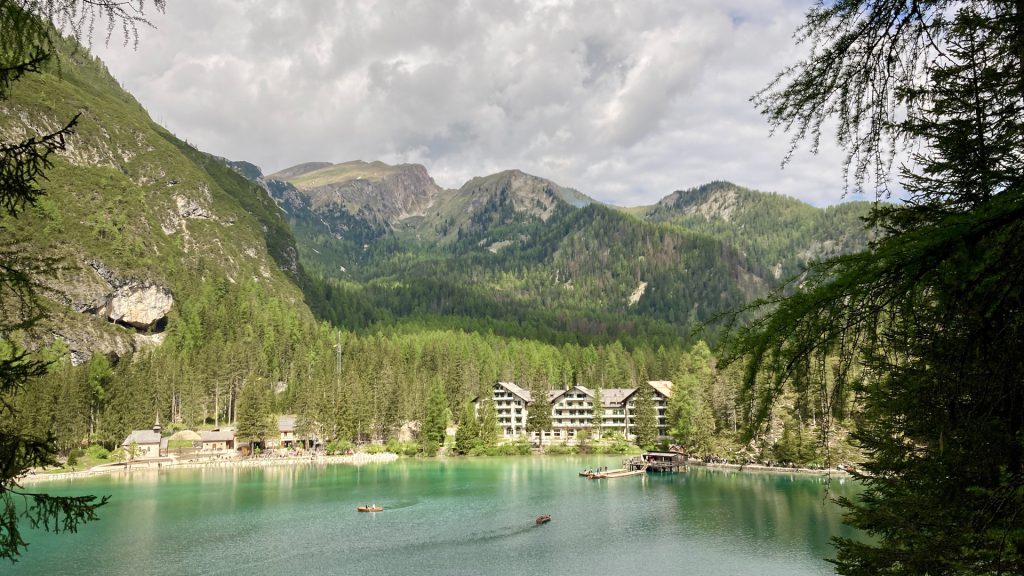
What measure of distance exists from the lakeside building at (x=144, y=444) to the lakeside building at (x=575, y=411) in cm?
5006

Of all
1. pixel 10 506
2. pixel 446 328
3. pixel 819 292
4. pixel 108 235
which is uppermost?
pixel 108 235

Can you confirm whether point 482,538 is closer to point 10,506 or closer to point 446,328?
point 10,506

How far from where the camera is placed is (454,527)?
46.7 metres

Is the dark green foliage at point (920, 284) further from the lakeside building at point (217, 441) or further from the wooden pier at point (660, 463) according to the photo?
the lakeside building at point (217, 441)

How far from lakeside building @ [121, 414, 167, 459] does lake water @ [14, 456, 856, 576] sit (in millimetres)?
13349

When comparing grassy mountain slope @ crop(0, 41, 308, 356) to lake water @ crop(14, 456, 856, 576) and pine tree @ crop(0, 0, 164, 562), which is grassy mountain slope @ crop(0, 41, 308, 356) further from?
pine tree @ crop(0, 0, 164, 562)

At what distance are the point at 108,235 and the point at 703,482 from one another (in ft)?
421

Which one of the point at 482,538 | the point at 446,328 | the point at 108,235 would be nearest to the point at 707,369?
the point at 482,538

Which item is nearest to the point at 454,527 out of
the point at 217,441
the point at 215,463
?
the point at 215,463

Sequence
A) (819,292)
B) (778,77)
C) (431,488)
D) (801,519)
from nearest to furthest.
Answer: (819,292)
(778,77)
(801,519)
(431,488)

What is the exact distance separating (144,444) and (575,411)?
67131 mm

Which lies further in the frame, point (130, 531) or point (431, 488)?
point (431, 488)

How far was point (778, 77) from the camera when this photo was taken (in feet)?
19.7

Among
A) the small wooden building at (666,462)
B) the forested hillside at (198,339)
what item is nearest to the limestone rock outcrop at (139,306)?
the forested hillside at (198,339)
